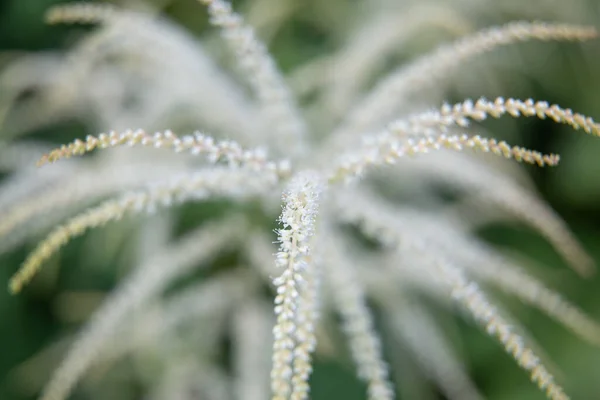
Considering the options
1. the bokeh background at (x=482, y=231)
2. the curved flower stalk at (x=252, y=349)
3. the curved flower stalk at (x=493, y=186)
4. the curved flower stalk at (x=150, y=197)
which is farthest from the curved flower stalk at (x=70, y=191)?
the curved flower stalk at (x=493, y=186)

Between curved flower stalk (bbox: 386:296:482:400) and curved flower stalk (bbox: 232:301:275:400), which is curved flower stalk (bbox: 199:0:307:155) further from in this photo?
curved flower stalk (bbox: 386:296:482:400)

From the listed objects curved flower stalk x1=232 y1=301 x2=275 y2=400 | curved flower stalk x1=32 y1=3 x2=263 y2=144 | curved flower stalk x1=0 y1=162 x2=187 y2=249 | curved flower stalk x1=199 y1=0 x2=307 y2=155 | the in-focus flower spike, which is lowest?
the in-focus flower spike

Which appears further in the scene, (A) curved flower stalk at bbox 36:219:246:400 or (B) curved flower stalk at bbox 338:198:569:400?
(A) curved flower stalk at bbox 36:219:246:400

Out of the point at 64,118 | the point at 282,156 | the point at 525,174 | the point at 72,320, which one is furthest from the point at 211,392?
the point at 525,174

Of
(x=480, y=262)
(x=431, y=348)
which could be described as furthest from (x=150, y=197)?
(x=431, y=348)

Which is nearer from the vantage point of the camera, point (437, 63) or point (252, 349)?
point (437, 63)

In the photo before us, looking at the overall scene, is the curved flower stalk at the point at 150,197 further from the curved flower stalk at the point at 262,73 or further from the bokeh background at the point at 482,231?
the bokeh background at the point at 482,231

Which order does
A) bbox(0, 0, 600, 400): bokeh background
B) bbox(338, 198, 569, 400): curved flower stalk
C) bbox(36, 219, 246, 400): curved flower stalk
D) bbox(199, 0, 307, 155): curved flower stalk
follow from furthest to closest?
bbox(0, 0, 600, 400): bokeh background < bbox(36, 219, 246, 400): curved flower stalk < bbox(199, 0, 307, 155): curved flower stalk < bbox(338, 198, 569, 400): curved flower stalk

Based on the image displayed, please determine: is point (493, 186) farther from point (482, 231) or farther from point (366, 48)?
point (482, 231)

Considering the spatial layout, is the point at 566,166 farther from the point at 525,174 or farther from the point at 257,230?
the point at 257,230

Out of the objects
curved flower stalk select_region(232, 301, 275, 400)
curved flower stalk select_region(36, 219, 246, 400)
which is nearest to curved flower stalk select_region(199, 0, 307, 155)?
curved flower stalk select_region(36, 219, 246, 400)
